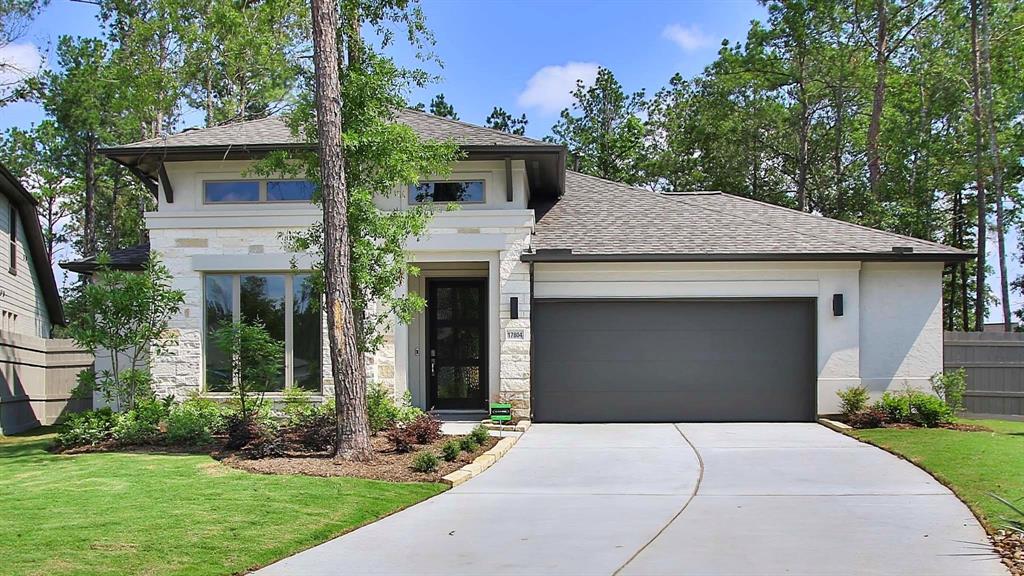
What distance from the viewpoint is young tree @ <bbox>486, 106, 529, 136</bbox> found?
37.5 metres

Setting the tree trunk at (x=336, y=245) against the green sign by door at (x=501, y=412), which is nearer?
the tree trunk at (x=336, y=245)

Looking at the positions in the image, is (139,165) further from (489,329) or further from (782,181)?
(782,181)

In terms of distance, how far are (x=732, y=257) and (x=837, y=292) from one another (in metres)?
1.97

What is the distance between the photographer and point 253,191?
14.7 metres

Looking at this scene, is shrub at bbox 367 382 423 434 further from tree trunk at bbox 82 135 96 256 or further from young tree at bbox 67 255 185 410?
tree trunk at bbox 82 135 96 256

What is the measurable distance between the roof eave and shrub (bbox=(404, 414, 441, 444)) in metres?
3.79

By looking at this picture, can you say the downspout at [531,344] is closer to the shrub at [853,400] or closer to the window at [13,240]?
the shrub at [853,400]

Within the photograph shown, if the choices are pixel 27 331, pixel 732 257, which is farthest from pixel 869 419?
pixel 27 331

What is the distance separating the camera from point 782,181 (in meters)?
32.2

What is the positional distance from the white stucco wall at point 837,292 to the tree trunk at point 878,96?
13.0 meters

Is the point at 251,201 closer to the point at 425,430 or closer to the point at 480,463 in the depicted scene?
the point at 425,430

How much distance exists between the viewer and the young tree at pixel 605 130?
32.6 meters

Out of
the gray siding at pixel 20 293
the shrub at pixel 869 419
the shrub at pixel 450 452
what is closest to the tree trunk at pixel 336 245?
the shrub at pixel 450 452

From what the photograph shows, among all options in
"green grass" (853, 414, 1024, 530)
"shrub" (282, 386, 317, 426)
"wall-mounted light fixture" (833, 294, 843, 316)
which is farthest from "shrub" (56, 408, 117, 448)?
"wall-mounted light fixture" (833, 294, 843, 316)
